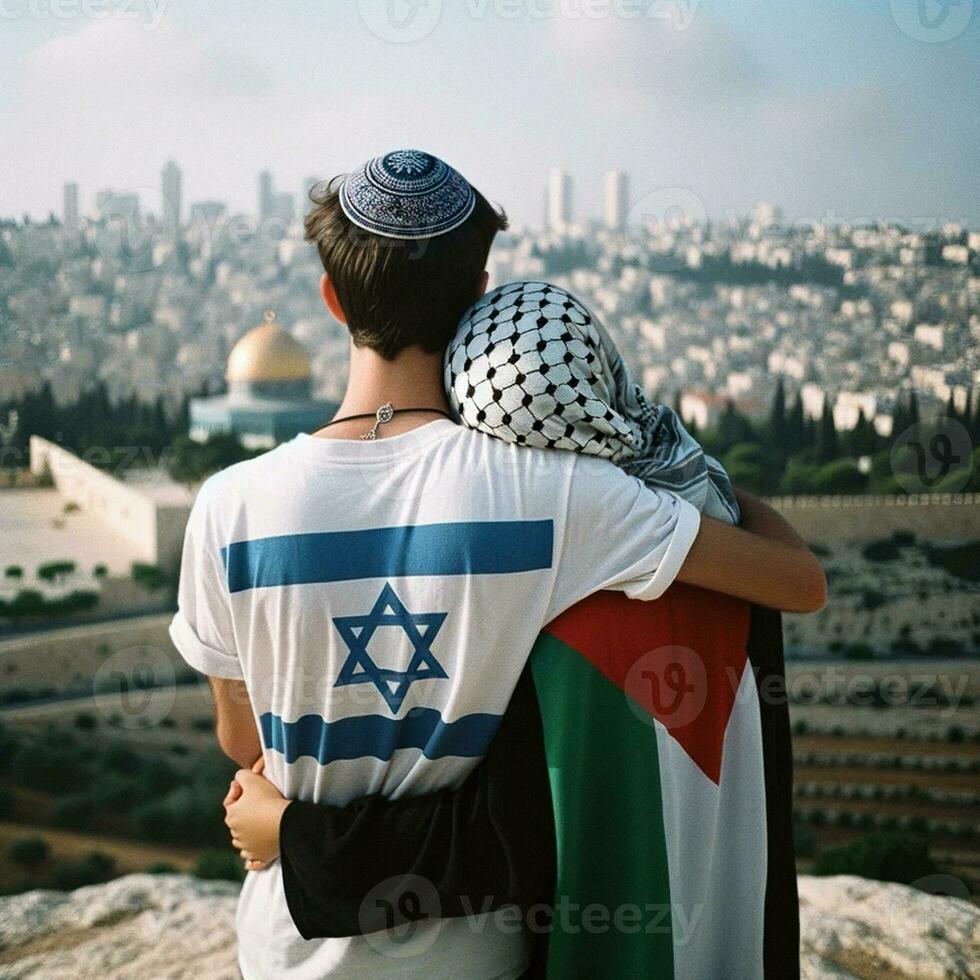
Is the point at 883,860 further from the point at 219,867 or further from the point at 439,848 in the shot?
the point at 439,848

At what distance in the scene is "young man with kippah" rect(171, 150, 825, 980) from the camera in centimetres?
81

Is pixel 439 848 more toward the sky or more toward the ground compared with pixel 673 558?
more toward the ground

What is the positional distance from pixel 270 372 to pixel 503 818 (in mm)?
16629

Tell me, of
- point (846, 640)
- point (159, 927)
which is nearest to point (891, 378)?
point (846, 640)

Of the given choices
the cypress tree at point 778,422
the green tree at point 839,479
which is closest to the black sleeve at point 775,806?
the green tree at point 839,479

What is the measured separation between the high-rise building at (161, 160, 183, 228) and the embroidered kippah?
18.6 meters

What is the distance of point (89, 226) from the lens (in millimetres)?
17406

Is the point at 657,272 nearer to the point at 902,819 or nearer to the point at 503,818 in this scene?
the point at 902,819

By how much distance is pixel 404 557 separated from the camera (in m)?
0.82

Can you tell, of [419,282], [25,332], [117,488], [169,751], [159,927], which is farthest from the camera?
[25,332]

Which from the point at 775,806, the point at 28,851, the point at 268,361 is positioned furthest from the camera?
the point at 268,361

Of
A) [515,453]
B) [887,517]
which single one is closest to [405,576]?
[515,453]

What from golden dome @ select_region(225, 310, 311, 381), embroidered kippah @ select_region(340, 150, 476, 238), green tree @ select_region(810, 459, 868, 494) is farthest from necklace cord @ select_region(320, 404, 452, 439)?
golden dome @ select_region(225, 310, 311, 381)

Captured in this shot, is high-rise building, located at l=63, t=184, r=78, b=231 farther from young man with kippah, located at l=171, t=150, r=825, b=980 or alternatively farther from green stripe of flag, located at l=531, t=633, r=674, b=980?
green stripe of flag, located at l=531, t=633, r=674, b=980
